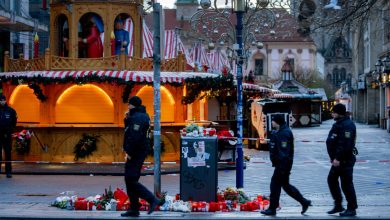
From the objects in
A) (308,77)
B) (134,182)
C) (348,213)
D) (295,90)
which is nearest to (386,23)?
(348,213)

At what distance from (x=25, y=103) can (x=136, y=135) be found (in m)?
13.4

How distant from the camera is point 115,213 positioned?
1351 cm

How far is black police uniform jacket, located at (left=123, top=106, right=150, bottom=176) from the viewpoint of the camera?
12.7 m

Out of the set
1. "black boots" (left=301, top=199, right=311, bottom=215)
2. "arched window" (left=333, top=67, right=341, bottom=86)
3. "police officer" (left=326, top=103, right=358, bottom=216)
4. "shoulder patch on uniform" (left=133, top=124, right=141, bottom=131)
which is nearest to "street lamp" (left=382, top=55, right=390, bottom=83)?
"police officer" (left=326, top=103, right=358, bottom=216)

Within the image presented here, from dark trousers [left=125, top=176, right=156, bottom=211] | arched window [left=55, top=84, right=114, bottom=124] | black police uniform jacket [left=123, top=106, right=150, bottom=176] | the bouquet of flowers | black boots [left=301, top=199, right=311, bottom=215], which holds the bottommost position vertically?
black boots [left=301, top=199, right=311, bottom=215]

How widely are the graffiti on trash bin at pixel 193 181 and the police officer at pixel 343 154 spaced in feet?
7.77

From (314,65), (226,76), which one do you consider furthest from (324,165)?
(314,65)

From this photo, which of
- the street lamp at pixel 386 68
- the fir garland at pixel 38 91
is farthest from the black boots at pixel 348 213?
the street lamp at pixel 386 68

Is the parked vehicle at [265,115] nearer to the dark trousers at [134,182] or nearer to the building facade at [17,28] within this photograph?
the building facade at [17,28]

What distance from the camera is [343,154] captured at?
41.8 ft

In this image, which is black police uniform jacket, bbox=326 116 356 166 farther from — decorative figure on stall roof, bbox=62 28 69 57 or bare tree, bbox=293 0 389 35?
decorative figure on stall roof, bbox=62 28 69 57

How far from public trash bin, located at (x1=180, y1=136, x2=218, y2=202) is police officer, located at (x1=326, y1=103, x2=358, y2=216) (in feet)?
7.26

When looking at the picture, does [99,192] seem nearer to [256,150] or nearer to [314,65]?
[256,150]

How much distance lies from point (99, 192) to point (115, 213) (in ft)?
12.0
